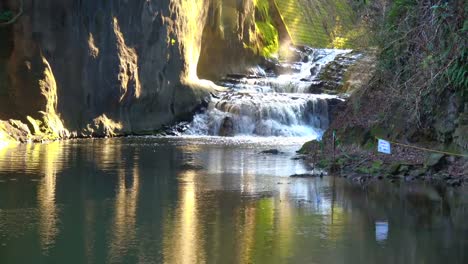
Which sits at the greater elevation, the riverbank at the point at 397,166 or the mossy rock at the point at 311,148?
the mossy rock at the point at 311,148

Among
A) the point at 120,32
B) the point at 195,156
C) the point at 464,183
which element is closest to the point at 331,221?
the point at 464,183

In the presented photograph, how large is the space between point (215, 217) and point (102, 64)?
25.2 m

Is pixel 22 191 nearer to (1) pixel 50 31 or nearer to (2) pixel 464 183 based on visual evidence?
(2) pixel 464 183

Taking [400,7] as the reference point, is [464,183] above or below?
below

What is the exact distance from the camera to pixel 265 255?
8.67m

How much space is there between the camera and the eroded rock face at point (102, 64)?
2983cm

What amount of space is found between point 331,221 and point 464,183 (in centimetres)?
561

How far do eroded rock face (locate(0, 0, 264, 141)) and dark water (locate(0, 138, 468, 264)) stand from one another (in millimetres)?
11885

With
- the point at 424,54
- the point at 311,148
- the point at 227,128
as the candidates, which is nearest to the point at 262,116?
the point at 227,128

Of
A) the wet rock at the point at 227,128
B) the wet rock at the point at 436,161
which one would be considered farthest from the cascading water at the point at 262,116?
the wet rock at the point at 436,161

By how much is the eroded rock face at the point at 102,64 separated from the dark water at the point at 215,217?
1188 centimetres

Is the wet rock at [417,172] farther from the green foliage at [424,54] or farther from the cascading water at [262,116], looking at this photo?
the cascading water at [262,116]

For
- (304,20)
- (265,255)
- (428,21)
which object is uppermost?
(304,20)

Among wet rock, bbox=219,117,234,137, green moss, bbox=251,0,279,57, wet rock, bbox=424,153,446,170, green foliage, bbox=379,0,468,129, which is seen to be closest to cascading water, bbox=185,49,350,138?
wet rock, bbox=219,117,234,137
